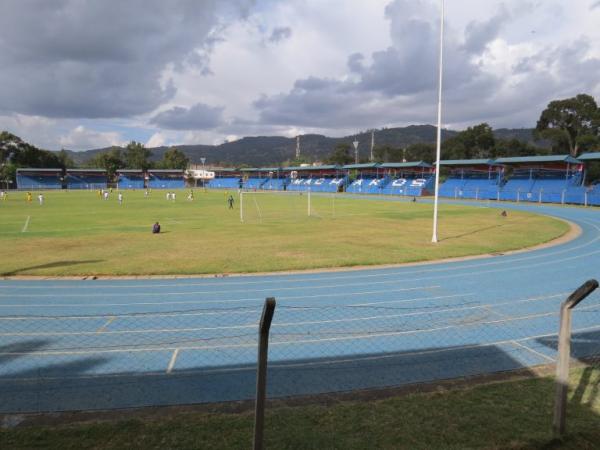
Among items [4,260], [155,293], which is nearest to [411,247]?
[155,293]

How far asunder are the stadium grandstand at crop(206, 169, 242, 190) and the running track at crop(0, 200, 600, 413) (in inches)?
4522

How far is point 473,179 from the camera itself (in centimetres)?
7331

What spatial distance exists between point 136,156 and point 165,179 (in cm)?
2857

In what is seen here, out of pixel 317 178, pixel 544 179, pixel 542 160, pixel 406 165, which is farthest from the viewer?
pixel 317 178

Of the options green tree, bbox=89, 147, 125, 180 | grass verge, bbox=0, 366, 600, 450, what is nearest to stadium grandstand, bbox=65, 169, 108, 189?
green tree, bbox=89, 147, 125, 180

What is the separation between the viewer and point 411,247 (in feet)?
68.0

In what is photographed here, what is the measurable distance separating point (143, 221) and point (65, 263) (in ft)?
59.1

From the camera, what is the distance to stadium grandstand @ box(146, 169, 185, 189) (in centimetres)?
13725

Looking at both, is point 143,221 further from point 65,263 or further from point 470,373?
point 470,373

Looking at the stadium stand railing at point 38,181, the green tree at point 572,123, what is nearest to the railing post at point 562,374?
the green tree at point 572,123

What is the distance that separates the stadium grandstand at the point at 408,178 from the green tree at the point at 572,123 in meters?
30.9

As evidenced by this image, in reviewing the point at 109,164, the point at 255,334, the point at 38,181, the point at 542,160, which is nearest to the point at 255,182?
the point at 109,164

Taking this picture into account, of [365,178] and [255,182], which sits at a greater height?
[365,178]

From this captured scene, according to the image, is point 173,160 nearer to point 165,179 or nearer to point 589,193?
point 165,179
